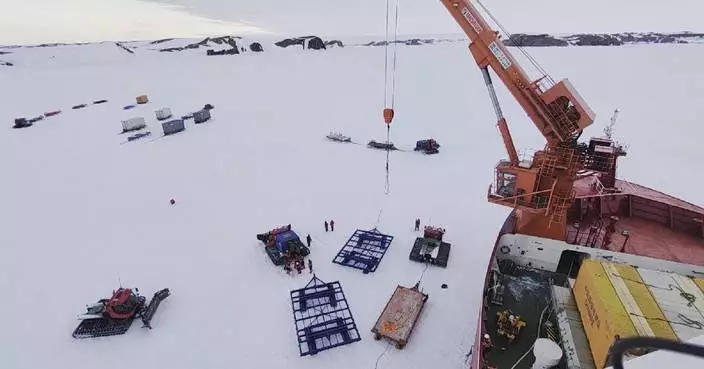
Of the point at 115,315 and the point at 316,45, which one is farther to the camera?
the point at 316,45

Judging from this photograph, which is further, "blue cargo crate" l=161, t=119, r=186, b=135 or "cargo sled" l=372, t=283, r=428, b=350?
"blue cargo crate" l=161, t=119, r=186, b=135

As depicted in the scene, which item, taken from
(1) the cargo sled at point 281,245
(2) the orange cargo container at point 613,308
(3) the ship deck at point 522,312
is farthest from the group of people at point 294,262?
(2) the orange cargo container at point 613,308

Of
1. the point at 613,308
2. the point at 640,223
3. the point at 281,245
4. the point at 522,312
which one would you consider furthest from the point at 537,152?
the point at 281,245

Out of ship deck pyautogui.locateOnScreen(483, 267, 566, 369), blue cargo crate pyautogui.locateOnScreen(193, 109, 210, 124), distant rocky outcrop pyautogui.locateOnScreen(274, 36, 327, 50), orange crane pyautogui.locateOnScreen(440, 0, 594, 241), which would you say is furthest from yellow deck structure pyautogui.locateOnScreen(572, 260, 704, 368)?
distant rocky outcrop pyautogui.locateOnScreen(274, 36, 327, 50)

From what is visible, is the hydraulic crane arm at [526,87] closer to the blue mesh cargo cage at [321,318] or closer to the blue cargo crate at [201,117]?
the blue mesh cargo cage at [321,318]

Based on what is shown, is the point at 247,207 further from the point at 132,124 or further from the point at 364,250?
the point at 132,124

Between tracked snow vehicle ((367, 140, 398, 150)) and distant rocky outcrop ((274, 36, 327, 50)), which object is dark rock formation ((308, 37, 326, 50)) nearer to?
distant rocky outcrop ((274, 36, 327, 50))
